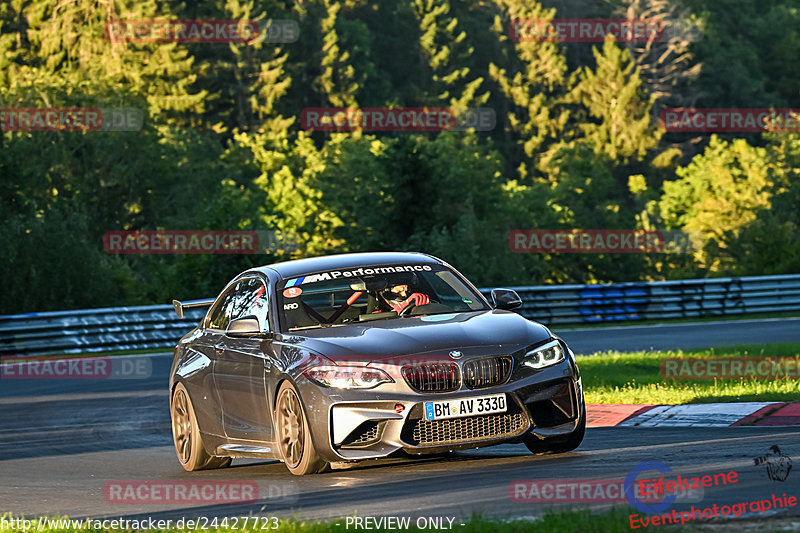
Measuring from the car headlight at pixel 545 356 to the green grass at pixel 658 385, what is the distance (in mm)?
4125

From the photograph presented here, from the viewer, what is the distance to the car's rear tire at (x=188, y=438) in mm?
11633

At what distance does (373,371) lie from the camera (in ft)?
31.6

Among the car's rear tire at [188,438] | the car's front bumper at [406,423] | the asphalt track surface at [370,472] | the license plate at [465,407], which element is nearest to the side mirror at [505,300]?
the asphalt track surface at [370,472]

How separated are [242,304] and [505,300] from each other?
2129mm

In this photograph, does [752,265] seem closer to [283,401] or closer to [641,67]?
[283,401]

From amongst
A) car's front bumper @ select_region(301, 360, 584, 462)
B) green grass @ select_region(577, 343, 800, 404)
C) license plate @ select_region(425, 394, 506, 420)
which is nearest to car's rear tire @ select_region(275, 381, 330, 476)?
car's front bumper @ select_region(301, 360, 584, 462)

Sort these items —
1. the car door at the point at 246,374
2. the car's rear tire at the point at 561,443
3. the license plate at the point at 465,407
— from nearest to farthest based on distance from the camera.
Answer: the license plate at the point at 465,407
the car's rear tire at the point at 561,443
the car door at the point at 246,374

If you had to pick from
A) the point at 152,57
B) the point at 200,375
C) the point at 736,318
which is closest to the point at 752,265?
the point at 736,318

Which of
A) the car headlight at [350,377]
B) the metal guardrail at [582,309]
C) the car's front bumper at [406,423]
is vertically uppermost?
the car headlight at [350,377]

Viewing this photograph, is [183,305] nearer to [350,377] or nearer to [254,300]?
[254,300]

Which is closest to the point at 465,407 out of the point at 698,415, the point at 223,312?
the point at 223,312

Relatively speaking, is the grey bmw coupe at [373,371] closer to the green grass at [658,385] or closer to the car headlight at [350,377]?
the car headlight at [350,377]

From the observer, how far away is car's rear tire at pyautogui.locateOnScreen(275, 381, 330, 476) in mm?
9805

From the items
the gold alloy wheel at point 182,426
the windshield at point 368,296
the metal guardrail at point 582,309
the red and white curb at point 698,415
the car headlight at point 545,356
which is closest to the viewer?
the car headlight at point 545,356
